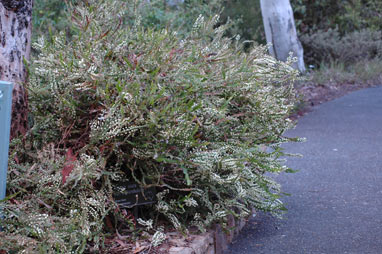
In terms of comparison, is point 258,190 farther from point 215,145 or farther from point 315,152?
point 315,152

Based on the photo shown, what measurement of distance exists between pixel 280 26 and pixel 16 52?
33.9 ft

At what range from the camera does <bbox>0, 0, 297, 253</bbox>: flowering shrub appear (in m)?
2.97

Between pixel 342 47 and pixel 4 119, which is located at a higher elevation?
pixel 4 119

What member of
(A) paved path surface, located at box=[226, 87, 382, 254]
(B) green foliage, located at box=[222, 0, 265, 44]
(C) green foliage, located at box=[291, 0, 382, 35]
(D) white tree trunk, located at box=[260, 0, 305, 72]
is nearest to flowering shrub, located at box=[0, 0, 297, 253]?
(A) paved path surface, located at box=[226, 87, 382, 254]

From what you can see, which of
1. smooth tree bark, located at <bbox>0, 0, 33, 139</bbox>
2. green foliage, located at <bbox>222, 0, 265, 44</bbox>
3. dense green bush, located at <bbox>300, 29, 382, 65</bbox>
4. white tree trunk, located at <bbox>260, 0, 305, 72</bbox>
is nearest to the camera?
smooth tree bark, located at <bbox>0, 0, 33, 139</bbox>

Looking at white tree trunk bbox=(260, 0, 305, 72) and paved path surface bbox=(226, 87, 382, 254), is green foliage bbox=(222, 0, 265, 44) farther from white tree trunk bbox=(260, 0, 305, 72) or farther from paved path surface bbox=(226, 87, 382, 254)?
paved path surface bbox=(226, 87, 382, 254)

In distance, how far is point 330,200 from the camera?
4.97 meters

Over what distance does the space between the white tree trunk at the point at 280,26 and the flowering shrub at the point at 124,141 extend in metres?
9.38

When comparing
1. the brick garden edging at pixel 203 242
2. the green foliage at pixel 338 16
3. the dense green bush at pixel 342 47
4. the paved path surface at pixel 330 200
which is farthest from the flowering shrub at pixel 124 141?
the green foliage at pixel 338 16

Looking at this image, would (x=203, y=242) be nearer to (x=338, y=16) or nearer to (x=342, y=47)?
(x=342, y=47)

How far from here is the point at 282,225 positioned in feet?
14.3

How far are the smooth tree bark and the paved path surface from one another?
5.82 feet

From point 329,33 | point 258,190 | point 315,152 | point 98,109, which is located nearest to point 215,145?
point 258,190

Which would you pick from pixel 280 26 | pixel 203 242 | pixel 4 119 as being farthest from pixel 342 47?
pixel 4 119
